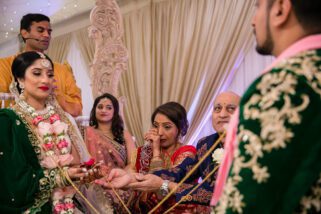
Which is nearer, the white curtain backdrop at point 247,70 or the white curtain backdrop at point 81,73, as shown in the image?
the white curtain backdrop at point 247,70

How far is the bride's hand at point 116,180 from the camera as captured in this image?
245 centimetres

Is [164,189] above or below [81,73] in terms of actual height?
below

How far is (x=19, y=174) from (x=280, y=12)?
5.93 ft

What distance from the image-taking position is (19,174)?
8.28 ft

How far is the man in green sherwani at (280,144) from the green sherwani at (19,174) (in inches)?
66.4

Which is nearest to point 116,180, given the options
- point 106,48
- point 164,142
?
point 164,142

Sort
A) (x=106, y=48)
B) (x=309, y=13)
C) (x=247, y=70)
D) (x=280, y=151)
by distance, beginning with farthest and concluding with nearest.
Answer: (x=247, y=70), (x=106, y=48), (x=309, y=13), (x=280, y=151)

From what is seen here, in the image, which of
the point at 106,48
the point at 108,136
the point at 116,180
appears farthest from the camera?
the point at 106,48

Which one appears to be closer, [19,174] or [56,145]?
[19,174]

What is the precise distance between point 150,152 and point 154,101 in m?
2.77

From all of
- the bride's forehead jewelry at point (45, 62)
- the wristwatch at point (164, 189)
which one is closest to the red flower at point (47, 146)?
the bride's forehead jewelry at point (45, 62)

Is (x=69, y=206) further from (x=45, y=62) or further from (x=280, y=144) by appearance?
(x=280, y=144)

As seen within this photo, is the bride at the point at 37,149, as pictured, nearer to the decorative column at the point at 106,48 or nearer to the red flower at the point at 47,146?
the red flower at the point at 47,146

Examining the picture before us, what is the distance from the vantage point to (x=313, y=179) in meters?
0.98
